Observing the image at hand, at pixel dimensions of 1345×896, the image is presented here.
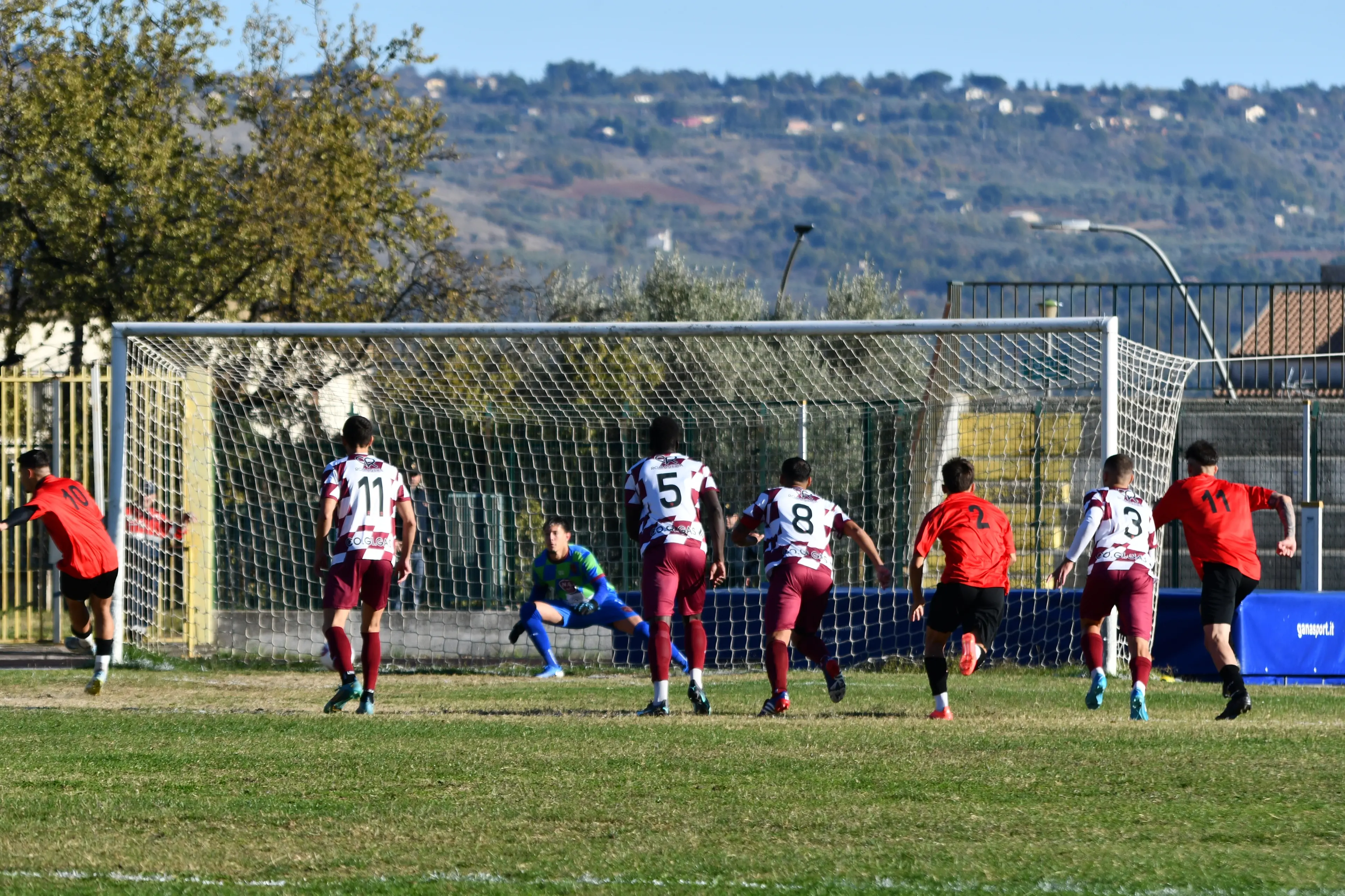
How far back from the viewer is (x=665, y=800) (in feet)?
23.5

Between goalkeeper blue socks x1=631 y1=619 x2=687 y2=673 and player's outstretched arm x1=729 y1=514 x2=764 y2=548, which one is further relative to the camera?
goalkeeper blue socks x1=631 y1=619 x2=687 y2=673

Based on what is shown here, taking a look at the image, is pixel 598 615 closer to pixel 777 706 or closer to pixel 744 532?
pixel 744 532

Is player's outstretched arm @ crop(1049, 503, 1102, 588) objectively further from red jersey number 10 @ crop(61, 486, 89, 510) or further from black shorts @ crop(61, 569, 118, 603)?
red jersey number 10 @ crop(61, 486, 89, 510)

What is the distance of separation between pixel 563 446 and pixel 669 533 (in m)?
9.19

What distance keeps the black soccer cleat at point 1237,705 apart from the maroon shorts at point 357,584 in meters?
5.32

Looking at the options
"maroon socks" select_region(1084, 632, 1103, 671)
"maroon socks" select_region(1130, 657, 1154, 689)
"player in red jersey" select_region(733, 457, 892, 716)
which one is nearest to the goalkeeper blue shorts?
"player in red jersey" select_region(733, 457, 892, 716)

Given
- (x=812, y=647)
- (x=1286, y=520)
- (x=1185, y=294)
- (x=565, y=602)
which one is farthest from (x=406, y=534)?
(x=1185, y=294)

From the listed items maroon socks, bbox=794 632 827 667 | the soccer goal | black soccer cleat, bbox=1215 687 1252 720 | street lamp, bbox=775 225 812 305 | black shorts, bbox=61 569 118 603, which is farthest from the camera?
street lamp, bbox=775 225 812 305

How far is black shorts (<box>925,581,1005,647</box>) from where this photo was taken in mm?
10750

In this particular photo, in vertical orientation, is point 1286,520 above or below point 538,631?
above

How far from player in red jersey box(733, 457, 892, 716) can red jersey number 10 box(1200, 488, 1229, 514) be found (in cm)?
215

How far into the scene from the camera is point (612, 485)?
20172 millimetres

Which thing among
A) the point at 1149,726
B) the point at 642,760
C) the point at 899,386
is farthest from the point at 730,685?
the point at 899,386

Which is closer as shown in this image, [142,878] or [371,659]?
[142,878]
